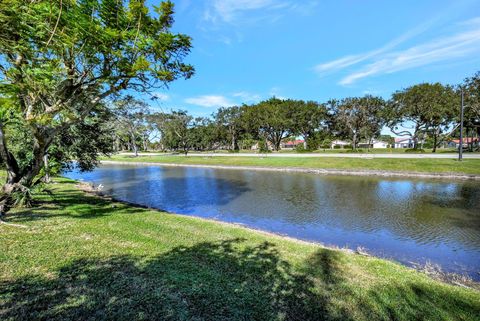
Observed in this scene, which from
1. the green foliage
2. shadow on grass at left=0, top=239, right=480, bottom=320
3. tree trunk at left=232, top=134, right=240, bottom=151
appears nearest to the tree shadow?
shadow on grass at left=0, top=239, right=480, bottom=320

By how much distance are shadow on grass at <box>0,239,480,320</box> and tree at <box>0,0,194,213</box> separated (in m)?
2.90

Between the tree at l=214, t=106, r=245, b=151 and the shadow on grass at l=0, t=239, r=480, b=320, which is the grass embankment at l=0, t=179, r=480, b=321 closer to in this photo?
the shadow on grass at l=0, t=239, r=480, b=320

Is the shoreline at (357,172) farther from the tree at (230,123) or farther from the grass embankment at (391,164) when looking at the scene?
the tree at (230,123)

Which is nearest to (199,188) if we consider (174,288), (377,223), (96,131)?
(96,131)

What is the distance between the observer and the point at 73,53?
5.47 meters

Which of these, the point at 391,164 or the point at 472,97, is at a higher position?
the point at 472,97

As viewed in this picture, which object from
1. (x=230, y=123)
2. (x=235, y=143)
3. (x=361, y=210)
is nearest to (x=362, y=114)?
(x=230, y=123)

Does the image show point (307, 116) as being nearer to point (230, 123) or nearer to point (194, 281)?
point (230, 123)

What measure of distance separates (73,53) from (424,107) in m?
55.7

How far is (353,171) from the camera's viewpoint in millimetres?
29641

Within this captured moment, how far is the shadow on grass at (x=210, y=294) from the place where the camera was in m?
3.74

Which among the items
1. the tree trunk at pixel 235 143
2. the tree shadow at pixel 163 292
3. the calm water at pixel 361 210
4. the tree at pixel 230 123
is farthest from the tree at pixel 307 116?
the tree shadow at pixel 163 292

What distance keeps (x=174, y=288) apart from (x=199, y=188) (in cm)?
1845

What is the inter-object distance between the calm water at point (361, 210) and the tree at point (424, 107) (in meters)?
30.0
